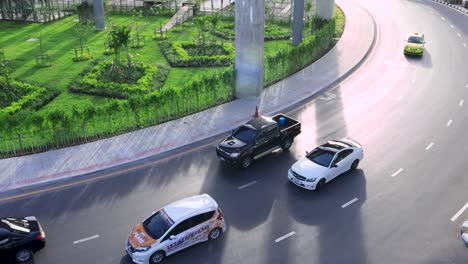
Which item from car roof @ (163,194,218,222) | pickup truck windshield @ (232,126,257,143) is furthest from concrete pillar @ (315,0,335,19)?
car roof @ (163,194,218,222)

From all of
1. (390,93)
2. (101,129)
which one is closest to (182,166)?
(101,129)

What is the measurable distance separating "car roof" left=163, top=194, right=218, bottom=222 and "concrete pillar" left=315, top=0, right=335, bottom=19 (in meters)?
32.6

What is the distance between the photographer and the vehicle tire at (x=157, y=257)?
16.7m

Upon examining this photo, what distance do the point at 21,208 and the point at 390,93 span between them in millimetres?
23256

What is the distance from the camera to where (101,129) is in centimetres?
2558

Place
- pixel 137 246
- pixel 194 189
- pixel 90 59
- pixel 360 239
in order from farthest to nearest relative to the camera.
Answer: pixel 90 59 → pixel 194 189 → pixel 360 239 → pixel 137 246

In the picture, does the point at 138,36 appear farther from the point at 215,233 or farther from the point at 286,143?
the point at 215,233

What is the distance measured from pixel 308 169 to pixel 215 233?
17.6 ft

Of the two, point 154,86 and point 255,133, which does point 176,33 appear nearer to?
point 154,86

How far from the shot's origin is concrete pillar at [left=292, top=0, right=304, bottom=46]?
40.5 meters

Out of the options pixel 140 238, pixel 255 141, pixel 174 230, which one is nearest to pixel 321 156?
pixel 255 141

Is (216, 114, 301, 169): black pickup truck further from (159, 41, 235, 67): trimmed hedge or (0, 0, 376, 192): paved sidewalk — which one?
(159, 41, 235, 67): trimmed hedge

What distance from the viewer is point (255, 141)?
22953mm

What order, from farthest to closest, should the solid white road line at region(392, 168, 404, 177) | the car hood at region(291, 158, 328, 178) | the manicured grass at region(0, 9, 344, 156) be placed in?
the manicured grass at region(0, 9, 344, 156) → the solid white road line at region(392, 168, 404, 177) → the car hood at region(291, 158, 328, 178)
